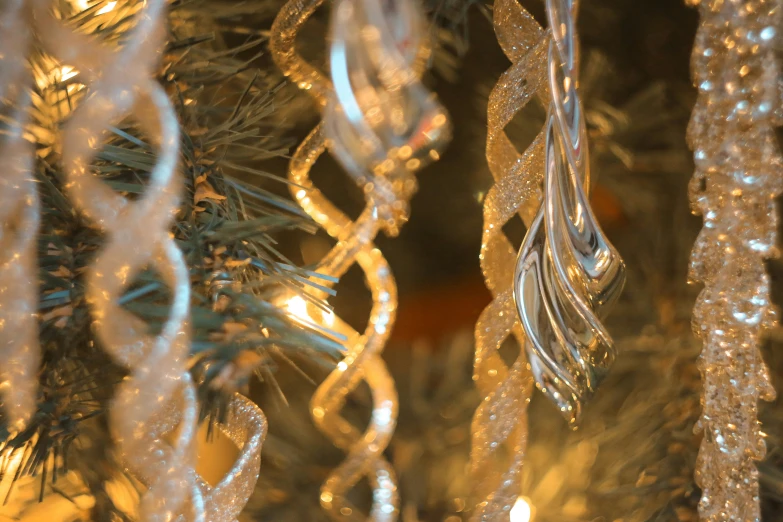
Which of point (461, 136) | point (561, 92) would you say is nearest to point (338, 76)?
point (561, 92)

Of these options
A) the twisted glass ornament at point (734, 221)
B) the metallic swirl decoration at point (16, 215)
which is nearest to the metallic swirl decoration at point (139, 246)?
the metallic swirl decoration at point (16, 215)

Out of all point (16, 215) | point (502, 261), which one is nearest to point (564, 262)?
point (502, 261)

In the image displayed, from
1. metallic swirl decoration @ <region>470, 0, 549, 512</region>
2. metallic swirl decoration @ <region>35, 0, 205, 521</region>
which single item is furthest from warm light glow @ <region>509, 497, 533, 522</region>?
metallic swirl decoration @ <region>35, 0, 205, 521</region>

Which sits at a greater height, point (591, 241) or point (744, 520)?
point (591, 241)

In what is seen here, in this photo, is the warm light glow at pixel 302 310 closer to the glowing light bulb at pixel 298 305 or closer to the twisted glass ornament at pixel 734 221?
the glowing light bulb at pixel 298 305

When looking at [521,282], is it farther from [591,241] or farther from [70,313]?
[70,313]

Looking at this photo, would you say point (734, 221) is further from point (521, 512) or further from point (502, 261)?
point (521, 512)
